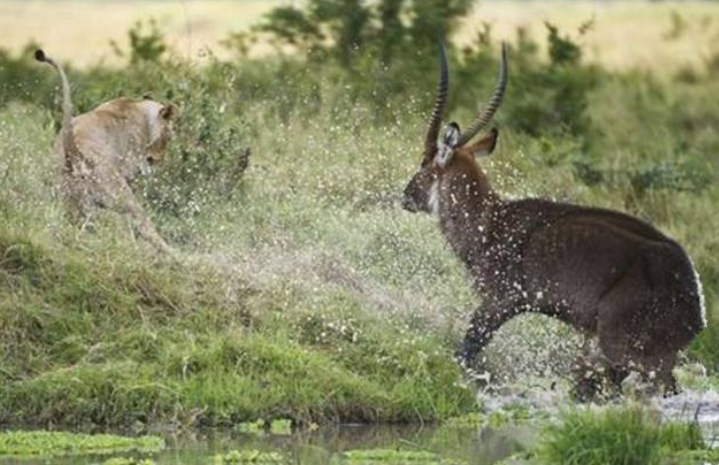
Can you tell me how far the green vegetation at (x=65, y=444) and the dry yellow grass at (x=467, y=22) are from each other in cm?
1926

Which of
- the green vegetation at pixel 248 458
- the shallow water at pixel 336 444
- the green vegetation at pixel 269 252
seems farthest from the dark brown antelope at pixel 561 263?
the green vegetation at pixel 248 458

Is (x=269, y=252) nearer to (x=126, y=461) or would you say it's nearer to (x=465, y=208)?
(x=465, y=208)

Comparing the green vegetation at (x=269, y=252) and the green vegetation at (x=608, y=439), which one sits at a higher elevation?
the green vegetation at (x=608, y=439)

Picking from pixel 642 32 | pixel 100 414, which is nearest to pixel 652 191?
pixel 100 414

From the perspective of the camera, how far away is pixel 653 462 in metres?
9.95

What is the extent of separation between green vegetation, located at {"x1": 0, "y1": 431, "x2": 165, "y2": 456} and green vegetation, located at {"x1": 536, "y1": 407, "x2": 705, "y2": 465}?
81.8 inches

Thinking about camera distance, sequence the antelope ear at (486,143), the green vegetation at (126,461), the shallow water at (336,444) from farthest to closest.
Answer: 1. the antelope ear at (486,143)
2. the shallow water at (336,444)
3. the green vegetation at (126,461)

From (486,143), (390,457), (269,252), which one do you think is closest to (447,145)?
(486,143)

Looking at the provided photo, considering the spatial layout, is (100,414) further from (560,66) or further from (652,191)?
(560,66)

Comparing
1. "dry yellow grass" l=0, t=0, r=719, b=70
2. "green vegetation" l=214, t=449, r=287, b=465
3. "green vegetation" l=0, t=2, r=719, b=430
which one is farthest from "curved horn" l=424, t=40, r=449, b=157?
"dry yellow grass" l=0, t=0, r=719, b=70

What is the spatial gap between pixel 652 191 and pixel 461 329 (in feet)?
15.8

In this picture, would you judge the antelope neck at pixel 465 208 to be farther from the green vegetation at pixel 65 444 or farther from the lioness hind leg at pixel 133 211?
the green vegetation at pixel 65 444

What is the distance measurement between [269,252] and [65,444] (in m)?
3.32

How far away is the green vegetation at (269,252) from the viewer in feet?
39.8
